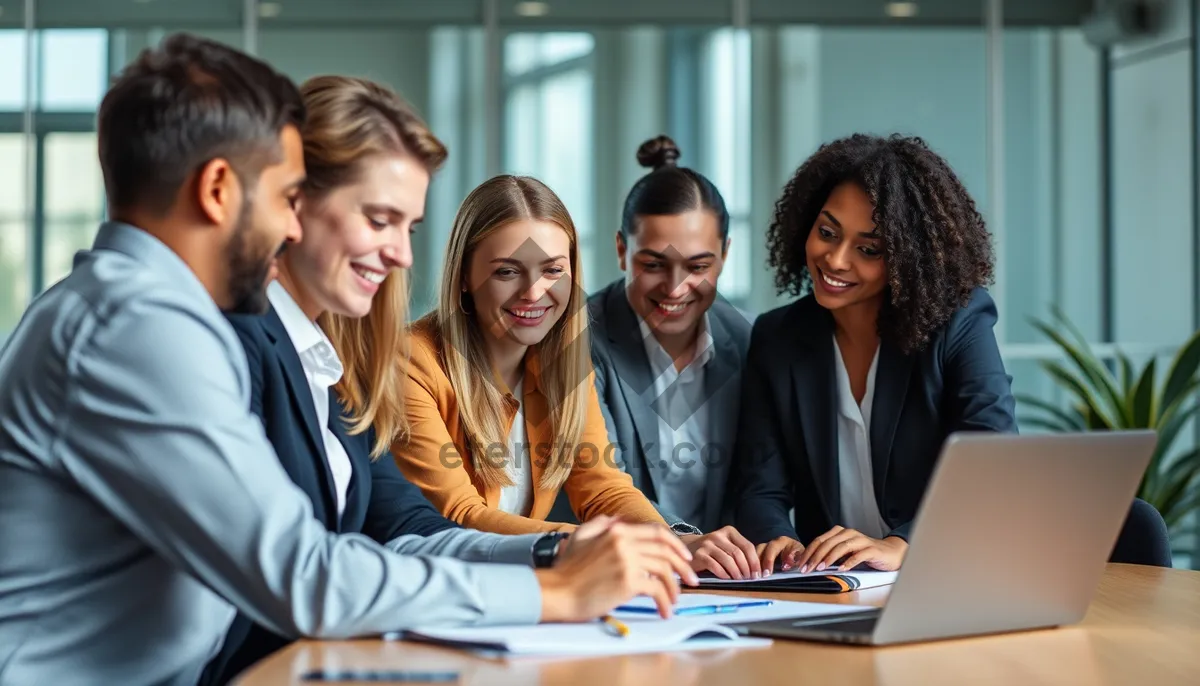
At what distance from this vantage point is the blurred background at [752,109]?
217 inches

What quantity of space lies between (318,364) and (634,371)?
120 centimetres

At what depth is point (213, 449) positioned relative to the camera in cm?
126

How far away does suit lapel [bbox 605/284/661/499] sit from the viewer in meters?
2.89

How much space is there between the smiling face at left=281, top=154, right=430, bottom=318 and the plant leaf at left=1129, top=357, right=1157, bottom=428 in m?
3.84

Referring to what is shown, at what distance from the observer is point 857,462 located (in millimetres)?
2633

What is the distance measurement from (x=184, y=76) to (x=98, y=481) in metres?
0.45

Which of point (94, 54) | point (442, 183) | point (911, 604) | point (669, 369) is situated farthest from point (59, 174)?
point (911, 604)

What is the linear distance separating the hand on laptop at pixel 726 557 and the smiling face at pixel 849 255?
0.83 meters

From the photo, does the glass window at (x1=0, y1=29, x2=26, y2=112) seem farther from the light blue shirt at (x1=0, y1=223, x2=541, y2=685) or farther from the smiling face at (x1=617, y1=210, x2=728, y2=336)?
the light blue shirt at (x1=0, y1=223, x2=541, y2=685)

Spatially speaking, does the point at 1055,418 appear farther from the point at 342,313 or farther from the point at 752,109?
the point at 342,313

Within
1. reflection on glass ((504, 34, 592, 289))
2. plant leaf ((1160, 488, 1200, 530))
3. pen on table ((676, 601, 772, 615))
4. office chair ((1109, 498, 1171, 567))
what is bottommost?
plant leaf ((1160, 488, 1200, 530))

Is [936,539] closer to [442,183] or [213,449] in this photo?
[213,449]

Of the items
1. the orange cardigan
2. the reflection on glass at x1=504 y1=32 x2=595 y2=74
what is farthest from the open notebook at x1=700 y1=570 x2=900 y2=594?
the reflection on glass at x1=504 y1=32 x2=595 y2=74

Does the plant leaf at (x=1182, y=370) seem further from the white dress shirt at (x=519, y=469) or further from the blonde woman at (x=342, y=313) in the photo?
the blonde woman at (x=342, y=313)
